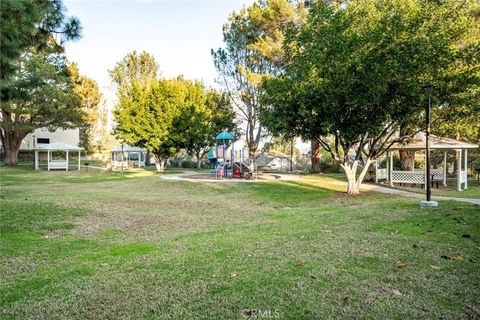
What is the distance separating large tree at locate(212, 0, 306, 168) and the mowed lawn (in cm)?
1633

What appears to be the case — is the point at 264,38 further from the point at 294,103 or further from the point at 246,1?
the point at 294,103

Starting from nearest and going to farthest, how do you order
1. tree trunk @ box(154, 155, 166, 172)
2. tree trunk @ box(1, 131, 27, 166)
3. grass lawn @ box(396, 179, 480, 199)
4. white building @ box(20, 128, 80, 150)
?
grass lawn @ box(396, 179, 480, 199) → tree trunk @ box(154, 155, 166, 172) → tree trunk @ box(1, 131, 27, 166) → white building @ box(20, 128, 80, 150)

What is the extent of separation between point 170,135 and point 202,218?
20497 millimetres

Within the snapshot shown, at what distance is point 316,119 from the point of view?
40.0 feet

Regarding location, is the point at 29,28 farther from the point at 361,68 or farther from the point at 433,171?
the point at 433,171

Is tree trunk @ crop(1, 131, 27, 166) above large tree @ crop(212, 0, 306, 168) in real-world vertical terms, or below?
below

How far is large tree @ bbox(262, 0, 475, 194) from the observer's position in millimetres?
11008

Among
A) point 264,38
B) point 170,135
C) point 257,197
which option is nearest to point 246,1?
point 264,38

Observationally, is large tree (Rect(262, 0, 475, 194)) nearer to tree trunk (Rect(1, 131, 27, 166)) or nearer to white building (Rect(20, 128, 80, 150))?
tree trunk (Rect(1, 131, 27, 166))

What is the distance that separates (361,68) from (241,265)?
9313 mm

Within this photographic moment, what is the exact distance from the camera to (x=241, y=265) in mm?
4117

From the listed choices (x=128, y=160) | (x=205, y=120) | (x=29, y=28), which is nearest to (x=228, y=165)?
(x=205, y=120)
